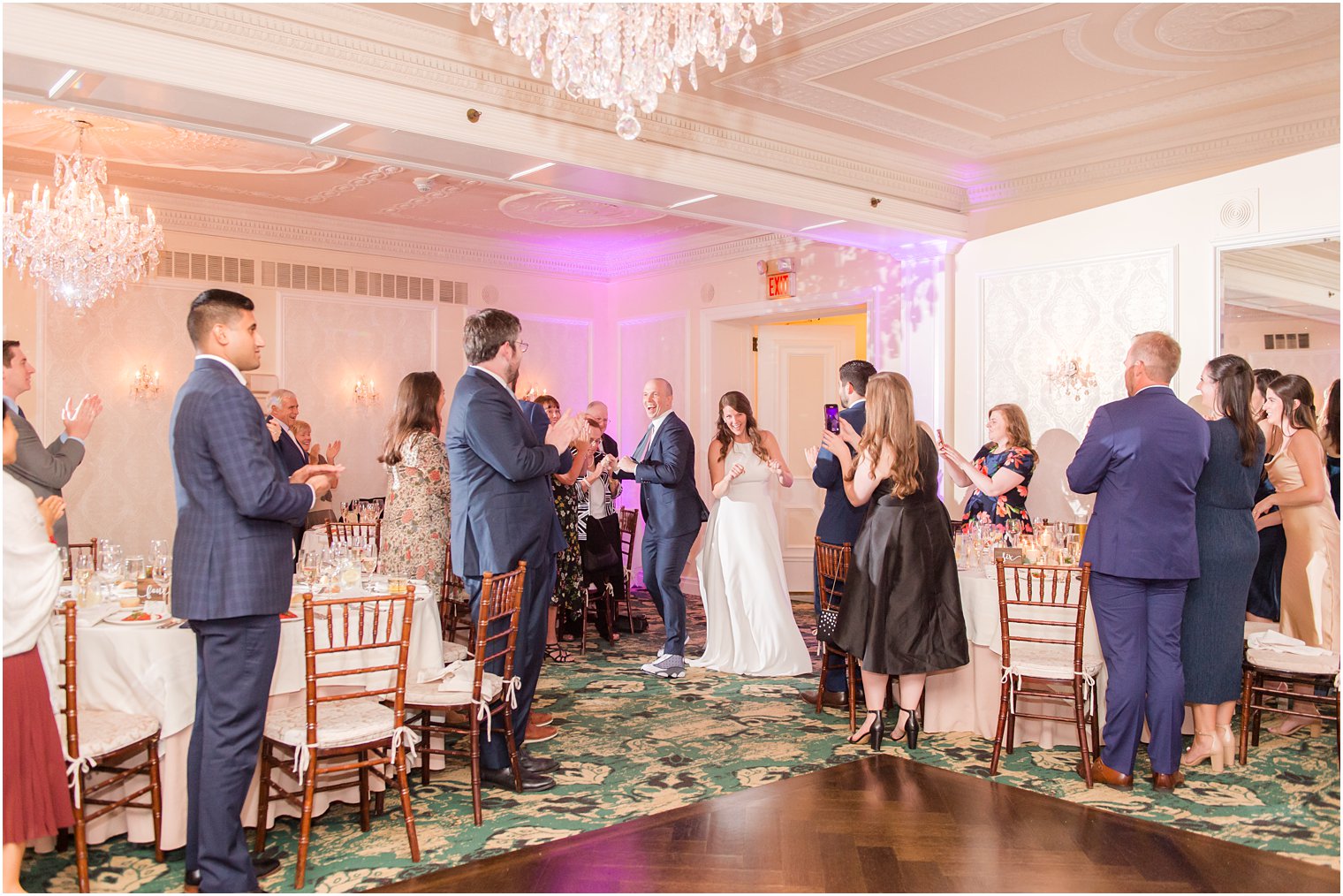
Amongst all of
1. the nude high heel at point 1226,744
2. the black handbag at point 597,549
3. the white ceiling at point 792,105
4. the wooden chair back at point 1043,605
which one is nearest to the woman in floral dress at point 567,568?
the black handbag at point 597,549

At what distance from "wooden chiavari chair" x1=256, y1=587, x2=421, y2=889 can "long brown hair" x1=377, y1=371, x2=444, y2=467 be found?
1.26 meters

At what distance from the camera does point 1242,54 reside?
215 inches

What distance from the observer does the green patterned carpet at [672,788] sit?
12.0 ft

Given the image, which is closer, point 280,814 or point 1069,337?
point 280,814

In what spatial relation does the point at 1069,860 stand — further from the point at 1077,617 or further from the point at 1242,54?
the point at 1242,54

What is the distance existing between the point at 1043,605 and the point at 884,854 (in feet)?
5.02

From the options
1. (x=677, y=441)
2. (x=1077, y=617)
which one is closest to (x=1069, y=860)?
(x=1077, y=617)

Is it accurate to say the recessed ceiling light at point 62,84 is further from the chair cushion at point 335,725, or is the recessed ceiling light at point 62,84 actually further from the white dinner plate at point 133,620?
the chair cushion at point 335,725

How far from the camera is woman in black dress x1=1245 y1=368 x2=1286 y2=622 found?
5754mm

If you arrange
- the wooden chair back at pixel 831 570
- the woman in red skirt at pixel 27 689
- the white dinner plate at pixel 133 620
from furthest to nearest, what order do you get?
the wooden chair back at pixel 831 570, the white dinner plate at pixel 133 620, the woman in red skirt at pixel 27 689

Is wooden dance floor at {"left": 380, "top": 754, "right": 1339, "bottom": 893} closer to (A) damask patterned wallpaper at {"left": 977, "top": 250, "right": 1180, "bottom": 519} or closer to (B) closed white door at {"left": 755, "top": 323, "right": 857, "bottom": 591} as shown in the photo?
(A) damask patterned wallpaper at {"left": 977, "top": 250, "right": 1180, "bottom": 519}

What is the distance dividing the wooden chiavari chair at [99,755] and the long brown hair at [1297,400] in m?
5.40

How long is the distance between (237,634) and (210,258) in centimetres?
645

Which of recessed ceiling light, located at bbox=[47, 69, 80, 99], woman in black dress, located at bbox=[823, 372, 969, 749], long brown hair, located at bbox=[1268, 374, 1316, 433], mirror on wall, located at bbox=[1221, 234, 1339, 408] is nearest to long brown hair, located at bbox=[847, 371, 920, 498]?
woman in black dress, located at bbox=[823, 372, 969, 749]
